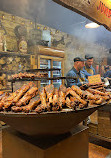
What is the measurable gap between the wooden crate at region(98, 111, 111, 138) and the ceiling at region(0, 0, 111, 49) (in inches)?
116

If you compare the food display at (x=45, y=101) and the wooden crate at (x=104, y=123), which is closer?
the food display at (x=45, y=101)

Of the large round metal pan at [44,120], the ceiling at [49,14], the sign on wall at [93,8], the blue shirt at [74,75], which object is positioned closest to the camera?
the large round metal pan at [44,120]

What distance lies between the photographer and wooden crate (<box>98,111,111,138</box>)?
220 cm

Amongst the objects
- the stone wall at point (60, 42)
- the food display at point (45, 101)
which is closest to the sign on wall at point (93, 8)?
the food display at point (45, 101)

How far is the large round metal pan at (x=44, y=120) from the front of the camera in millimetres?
883

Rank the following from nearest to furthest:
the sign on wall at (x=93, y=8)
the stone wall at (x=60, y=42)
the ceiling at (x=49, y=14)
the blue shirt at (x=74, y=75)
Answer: the sign on wall at (x=93, y=8) → the blue shirt at (x=74, y=75) → the ceiling at (x=49, y=14) → the stone wall at (x=60, y=42)

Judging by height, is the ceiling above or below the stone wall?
above

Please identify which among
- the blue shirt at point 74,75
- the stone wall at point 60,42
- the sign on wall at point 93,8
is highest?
the stone wall at point 60,42

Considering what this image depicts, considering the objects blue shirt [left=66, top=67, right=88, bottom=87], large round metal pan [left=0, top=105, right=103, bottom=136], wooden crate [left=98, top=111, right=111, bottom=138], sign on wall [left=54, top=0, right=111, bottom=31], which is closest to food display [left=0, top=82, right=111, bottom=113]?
large round metal pan [left=0, top=105, right=103, bottom=136]

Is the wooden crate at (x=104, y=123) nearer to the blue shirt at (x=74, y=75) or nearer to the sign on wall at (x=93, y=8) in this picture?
the blue shirt at (x=74, y=75)

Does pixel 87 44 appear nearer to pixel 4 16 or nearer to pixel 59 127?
pixel 4 16

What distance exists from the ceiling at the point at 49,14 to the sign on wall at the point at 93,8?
6.74 feet

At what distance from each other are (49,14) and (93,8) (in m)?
2.83

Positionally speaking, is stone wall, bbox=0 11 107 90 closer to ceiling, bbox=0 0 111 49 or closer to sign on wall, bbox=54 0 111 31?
ceiling, bbox=0 0 111 49
